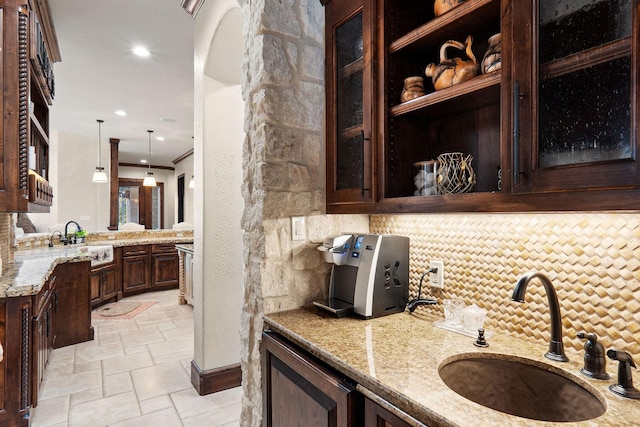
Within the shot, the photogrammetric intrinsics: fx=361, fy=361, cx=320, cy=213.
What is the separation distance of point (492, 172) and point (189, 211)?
10.2m

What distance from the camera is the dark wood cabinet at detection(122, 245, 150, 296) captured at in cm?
580

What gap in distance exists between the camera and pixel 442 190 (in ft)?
4.33

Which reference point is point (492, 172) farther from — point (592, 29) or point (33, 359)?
point (33, 359)

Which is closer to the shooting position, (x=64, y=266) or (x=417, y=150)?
(x=417, y=150)

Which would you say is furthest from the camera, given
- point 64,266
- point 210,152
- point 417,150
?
point 64,266

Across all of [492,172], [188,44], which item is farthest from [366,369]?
[188,44]

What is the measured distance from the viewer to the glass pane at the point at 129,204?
39.3ft

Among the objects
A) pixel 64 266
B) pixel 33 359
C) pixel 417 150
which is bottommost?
pixel 33 359

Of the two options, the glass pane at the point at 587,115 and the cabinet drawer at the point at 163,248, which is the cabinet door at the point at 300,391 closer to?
the glass pane at the point at 587,115

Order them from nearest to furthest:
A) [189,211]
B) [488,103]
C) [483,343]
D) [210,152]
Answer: [483,343] < [488,103] < [210,152] < [189,211]

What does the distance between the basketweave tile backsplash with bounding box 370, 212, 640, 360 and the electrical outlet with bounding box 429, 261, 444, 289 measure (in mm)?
23

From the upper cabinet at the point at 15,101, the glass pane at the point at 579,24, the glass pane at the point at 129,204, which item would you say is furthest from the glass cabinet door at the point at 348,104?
the glass pane at the point at 129,204

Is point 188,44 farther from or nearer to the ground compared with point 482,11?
farther from the ground

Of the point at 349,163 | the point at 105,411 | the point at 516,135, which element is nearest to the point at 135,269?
the point at 105,411
